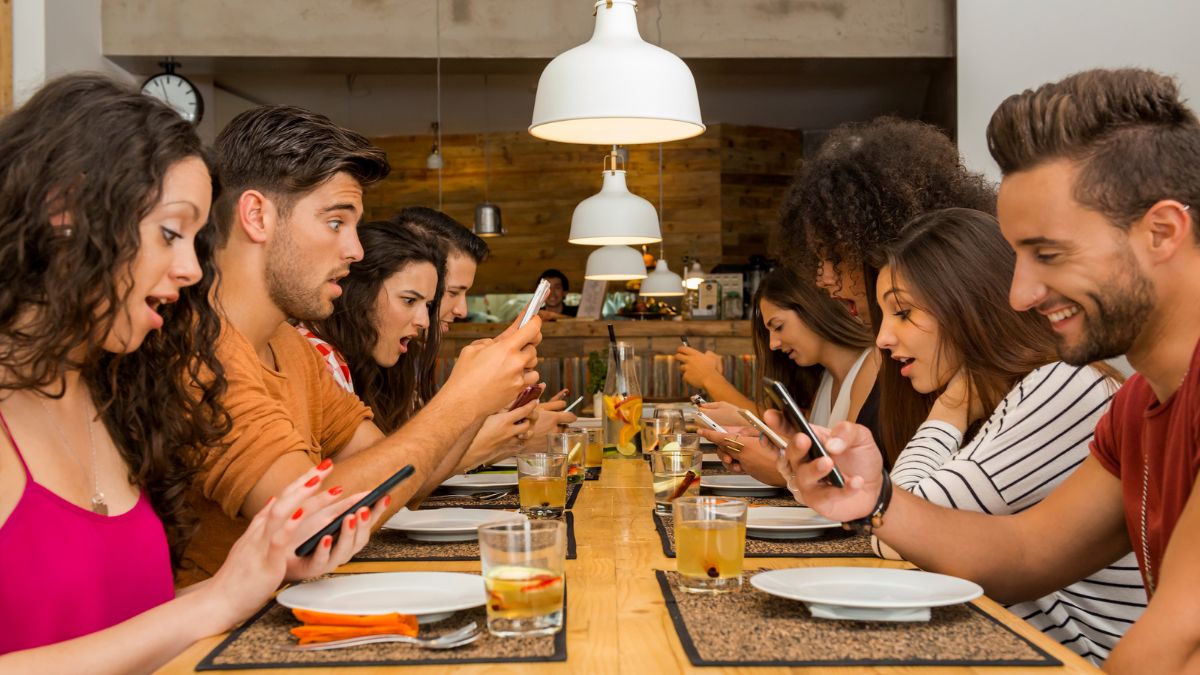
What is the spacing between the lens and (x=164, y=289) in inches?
59.2

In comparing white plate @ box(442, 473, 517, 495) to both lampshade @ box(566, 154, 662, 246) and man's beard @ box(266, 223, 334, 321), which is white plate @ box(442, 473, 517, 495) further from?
lampshade @ box(566, 154, 662, 246)

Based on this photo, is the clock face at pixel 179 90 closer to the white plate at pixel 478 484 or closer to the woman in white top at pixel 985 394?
the white plate at pixel 478 484

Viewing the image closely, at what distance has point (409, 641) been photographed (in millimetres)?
1229

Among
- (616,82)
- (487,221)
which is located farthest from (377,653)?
(487,221)

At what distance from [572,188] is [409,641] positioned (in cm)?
900

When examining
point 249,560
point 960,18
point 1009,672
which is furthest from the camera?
point 960,18

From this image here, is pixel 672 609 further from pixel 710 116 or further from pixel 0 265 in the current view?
pixel 710 116

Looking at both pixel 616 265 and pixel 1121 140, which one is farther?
pixel 616 265

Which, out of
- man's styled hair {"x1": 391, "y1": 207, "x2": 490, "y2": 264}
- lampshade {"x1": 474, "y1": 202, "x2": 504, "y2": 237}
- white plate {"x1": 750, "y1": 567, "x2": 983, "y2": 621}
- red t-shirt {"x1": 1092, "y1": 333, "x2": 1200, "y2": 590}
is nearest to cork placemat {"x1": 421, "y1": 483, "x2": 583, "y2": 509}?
white plate {"x1": 750, "y1": 567, "x2": 983, "y2": 621}

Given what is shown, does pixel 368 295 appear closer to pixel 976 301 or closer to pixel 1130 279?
pixel 976 301

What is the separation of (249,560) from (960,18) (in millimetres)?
5970

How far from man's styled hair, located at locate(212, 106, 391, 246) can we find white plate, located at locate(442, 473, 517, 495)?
737 millimetres

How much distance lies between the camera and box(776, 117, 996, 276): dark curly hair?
3164 millimetres

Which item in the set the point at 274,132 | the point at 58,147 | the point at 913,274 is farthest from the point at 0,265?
the point at 913,274
